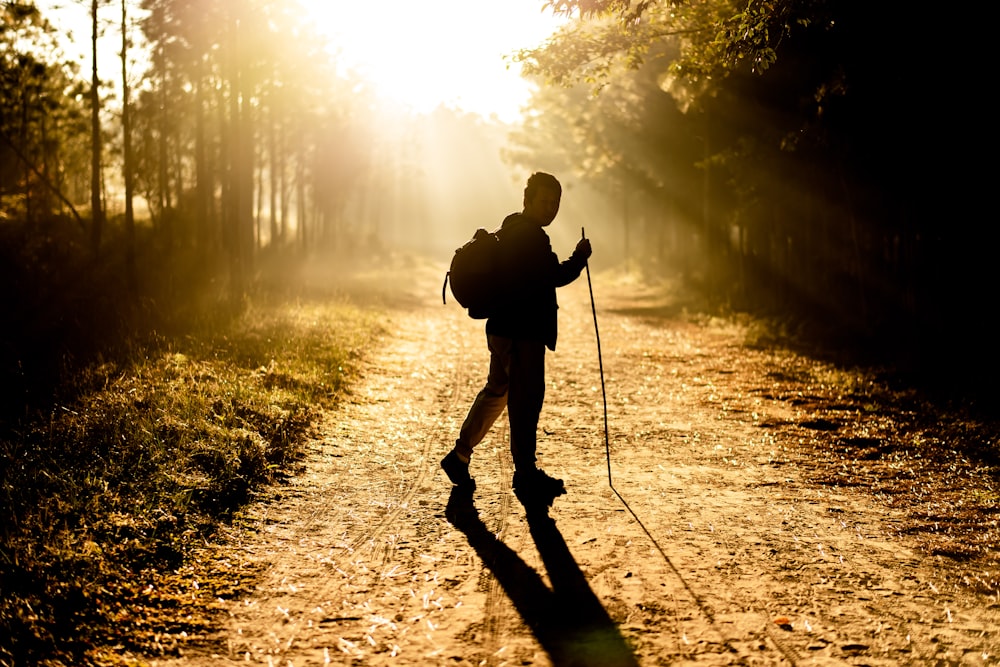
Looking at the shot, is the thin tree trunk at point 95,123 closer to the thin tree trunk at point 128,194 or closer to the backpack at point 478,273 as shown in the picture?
the thin tree trunk at point 128,194

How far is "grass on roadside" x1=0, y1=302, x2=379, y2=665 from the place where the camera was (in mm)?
4164

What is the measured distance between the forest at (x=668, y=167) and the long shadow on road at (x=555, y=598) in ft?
6.46

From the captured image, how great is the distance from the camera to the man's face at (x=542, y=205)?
6.19m

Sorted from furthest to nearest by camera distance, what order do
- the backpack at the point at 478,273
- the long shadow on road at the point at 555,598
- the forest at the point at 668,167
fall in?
1. the forest at the point at 668,167
2. the backpack at the point at 478,273
3. the long shadow on road at the point at 555,598

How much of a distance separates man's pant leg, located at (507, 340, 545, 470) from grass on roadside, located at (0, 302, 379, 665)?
76.3 inches

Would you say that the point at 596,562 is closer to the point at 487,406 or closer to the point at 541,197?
the point at 487,406

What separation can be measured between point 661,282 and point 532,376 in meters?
28.6

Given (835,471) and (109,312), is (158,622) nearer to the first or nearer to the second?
(835,471)

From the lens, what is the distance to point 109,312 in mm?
14242

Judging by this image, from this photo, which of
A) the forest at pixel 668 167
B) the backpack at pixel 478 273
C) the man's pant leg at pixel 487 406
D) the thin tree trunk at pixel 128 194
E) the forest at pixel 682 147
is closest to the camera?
the backpack at pixel 478 273

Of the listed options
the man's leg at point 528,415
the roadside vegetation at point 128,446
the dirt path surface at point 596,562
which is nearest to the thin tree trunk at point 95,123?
the roadside vegetation at point 128,446

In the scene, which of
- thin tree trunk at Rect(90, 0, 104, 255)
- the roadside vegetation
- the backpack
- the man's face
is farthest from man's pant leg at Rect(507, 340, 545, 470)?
thin tree trunk at Rect(90, 0, 104, 255)

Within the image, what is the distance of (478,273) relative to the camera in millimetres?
6008

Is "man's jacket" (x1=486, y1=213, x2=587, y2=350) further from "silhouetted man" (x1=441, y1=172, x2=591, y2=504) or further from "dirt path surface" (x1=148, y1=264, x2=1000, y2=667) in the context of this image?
"dirt path surface" (x1=148, y1=264, x2=1000, y2=667)
